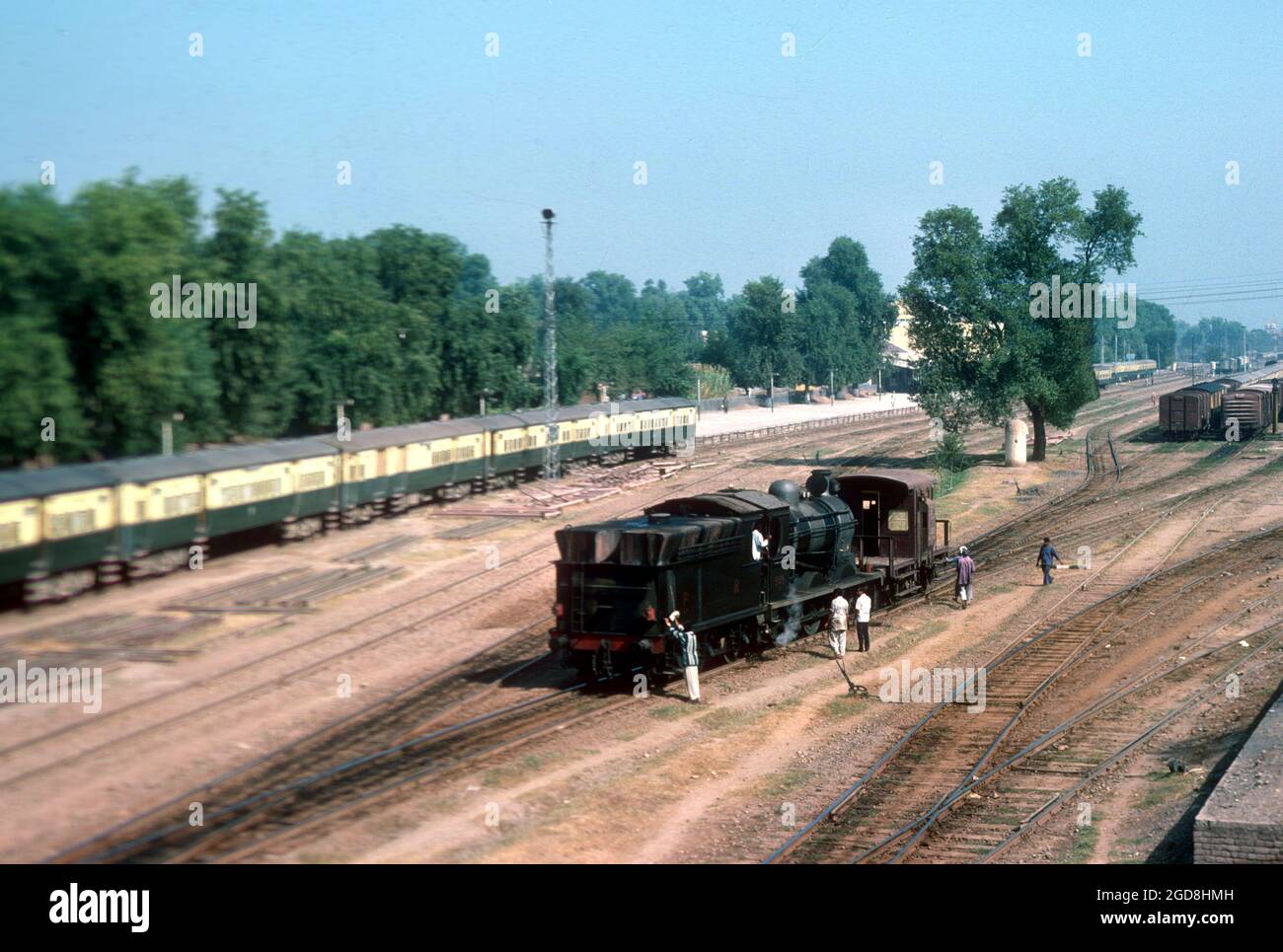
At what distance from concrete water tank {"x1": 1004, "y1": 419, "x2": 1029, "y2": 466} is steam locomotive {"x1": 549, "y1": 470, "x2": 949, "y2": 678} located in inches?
1202

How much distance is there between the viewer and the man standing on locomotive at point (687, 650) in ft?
64.8

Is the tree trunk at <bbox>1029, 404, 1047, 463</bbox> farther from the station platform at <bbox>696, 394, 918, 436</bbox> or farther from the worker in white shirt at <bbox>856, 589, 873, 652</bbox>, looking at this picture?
the worker in white shirt at <bbox>856, 589, 873, 652</bbox>

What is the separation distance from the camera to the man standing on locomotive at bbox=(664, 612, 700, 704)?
1975 centimetres

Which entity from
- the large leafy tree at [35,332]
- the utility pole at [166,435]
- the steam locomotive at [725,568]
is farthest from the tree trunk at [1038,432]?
the large leafy tree at [35,332]

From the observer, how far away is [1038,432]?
57594 mm

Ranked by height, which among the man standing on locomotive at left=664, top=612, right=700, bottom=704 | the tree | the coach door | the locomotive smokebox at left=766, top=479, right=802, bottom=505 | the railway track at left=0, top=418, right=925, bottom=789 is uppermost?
the tree

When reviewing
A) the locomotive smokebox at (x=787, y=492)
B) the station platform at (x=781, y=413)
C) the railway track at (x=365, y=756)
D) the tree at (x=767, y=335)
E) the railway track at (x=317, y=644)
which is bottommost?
the railway track at (x=365, y=756)

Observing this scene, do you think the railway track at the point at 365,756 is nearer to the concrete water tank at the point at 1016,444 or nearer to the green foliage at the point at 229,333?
the green foliage at the point at 229,333

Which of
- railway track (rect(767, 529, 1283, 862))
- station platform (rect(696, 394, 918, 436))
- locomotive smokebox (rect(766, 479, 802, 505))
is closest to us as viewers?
railway track (rect(767, 529, 1283, 862))

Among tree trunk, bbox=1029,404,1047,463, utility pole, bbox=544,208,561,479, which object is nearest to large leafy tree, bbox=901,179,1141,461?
tree trunk, bbox=1029,404,1047,463

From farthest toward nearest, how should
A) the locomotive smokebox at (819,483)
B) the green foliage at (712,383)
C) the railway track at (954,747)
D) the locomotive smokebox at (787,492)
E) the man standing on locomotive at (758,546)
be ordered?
the green foliage at (712,383) < the locomotive smokebox at (819,483) < the locomotive smokebox at (787,492) < the man standing on locomotive at (758,546) < the railway track at (954,747)

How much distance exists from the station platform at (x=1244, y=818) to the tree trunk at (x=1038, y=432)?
42317 millimetres

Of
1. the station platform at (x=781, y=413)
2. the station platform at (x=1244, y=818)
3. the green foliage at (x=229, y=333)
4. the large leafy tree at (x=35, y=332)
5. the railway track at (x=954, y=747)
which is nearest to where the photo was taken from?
the station platform at (x=1244, y=818)
